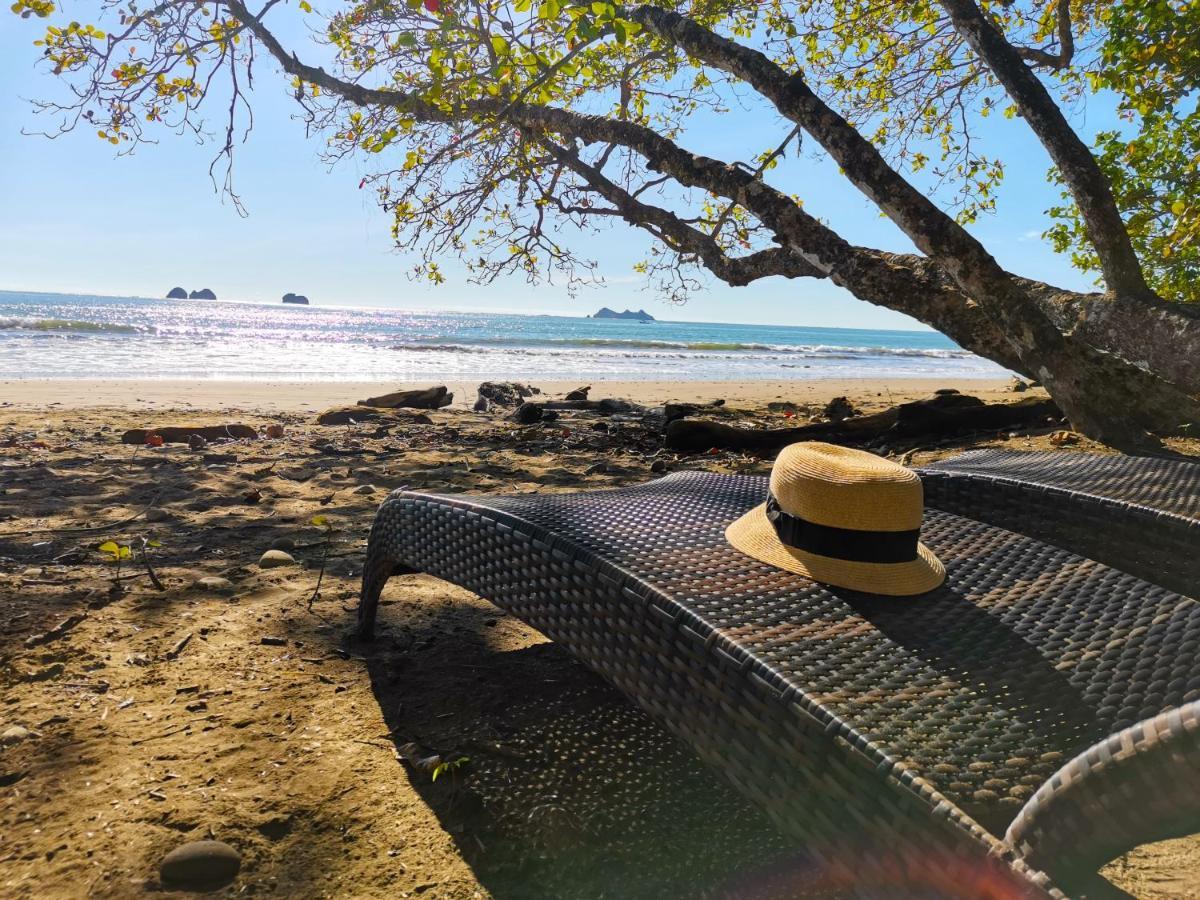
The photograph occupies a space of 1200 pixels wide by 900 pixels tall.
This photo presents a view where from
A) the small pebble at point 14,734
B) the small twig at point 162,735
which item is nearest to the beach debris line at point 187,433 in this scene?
the small pebble at point 14,734

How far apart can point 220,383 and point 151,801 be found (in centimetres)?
1348

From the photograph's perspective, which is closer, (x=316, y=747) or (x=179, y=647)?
(x=316, y=747)

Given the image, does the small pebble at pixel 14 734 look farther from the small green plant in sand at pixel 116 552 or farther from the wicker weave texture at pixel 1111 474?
the wicker weave texture at pixel 1111 474

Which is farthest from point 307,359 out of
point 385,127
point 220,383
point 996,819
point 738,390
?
point 996,819

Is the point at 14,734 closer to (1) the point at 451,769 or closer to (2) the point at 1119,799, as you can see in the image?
(1) the point at 451,769

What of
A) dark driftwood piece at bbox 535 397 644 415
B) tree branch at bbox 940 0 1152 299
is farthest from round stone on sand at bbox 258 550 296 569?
dark driftwood piece at bbox 535 397 644 415

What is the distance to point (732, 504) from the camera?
7.76 ft

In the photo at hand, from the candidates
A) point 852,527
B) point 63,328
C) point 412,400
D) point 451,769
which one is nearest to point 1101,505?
point 852,527

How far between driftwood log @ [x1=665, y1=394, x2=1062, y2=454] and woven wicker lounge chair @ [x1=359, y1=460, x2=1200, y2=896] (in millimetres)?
4037

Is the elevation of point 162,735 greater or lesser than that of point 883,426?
lesser

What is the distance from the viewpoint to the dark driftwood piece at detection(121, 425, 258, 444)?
6.37 m

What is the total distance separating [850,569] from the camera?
68.0 inches

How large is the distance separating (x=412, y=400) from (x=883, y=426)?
622cm

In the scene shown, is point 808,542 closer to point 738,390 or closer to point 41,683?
point 41,683
